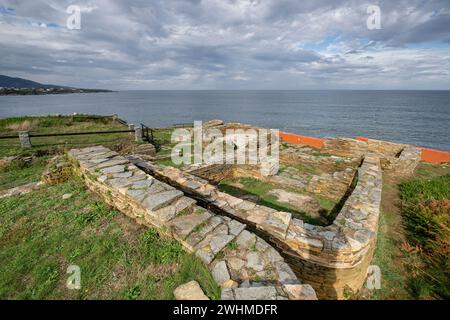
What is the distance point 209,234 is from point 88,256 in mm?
1810

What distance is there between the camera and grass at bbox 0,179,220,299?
7.95 feet

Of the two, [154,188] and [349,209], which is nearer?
[154,188]

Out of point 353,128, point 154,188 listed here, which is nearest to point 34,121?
point 154,188

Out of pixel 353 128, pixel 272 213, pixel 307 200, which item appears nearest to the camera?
pixel 272 213

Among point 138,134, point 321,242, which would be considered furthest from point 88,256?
point 138,134

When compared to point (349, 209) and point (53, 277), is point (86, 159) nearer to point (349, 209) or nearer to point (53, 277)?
point (53, 277)

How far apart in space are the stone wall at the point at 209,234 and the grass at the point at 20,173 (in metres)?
3.89

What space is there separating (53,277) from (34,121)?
19749 mm

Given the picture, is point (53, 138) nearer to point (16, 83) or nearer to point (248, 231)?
point (248, 231)

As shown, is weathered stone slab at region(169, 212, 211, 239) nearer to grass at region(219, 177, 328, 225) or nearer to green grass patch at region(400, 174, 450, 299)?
grass at region(219, 177, 328, 225)

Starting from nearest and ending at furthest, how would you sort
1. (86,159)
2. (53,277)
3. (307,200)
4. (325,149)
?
(53,277) < (86,159) < (307,200) < (325,149)

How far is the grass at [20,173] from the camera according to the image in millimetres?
6441

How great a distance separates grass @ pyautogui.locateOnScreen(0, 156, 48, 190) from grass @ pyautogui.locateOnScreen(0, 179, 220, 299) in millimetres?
3146

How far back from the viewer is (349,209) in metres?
4.74
